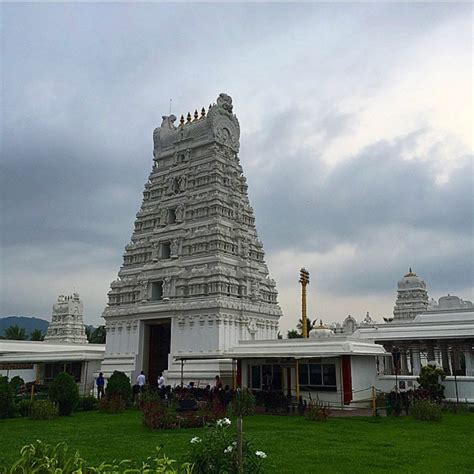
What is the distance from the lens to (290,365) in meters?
28.4

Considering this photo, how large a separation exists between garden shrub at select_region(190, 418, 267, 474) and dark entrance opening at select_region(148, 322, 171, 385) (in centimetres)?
2758

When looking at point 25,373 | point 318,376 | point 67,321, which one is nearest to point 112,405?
point 318,376

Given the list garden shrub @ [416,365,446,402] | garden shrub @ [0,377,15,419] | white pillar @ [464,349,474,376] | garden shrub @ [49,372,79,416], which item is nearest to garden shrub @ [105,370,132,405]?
garden shrub @ [49,372,79,416]

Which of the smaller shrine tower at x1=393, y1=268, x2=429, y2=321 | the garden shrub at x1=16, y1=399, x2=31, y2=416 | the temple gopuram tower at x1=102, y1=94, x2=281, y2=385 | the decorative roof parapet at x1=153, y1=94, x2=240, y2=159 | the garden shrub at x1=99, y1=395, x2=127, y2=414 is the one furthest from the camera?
the smaller shrine tower at x1=393, y1=268, x2=429, y2=321

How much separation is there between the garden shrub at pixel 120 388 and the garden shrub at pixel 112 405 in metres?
0.84

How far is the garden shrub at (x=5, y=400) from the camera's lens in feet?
72.9

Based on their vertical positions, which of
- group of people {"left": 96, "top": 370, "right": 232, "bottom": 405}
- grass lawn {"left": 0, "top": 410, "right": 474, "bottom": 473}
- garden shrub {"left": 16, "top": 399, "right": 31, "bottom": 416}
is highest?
group of people {"left": 96, "top": 370, "right": 232, "bottom": 405}

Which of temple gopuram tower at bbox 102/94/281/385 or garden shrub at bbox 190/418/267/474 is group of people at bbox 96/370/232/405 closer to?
temple gopuram tower at bbox 102/94/281/385

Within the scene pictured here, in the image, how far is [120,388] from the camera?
26.3m

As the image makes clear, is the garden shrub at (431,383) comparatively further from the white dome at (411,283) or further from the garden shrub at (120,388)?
the white dome at (411,283)

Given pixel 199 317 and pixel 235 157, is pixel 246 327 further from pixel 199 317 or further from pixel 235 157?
pixel 235 157

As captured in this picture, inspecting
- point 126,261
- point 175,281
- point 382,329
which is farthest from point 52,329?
point 382,329

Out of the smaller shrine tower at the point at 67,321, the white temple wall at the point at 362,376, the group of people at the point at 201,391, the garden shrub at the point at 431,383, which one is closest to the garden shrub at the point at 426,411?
the garden shrub at the point at 431,383

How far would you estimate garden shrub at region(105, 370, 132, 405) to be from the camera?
85.8 feet
